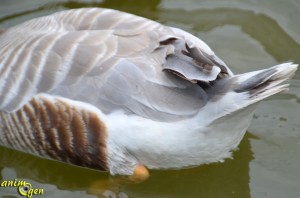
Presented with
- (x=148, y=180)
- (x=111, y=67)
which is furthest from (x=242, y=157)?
(x=111, y=67)

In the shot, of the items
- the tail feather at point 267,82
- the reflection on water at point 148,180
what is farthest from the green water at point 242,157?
the tail feather at point 267,82

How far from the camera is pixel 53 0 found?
5.54 meters

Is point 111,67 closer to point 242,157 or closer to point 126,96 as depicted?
point 126,96

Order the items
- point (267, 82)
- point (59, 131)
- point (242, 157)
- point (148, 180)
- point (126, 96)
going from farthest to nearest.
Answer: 1. point (242, 157)
2. point (148, 180)
3. point (59, 131)
4. point (126, 96)
5. point (267, 82)

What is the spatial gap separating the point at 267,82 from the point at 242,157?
0.96m

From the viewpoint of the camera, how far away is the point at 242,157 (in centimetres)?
412

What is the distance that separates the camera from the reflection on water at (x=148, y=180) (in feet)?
12.8

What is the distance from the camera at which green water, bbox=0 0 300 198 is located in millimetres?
3898

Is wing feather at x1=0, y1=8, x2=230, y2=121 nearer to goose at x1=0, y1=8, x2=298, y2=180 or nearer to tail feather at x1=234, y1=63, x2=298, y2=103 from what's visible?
goose at x1=0, y1=8, x2=298, y2=180

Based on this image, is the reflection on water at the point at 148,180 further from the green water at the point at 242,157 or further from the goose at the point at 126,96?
the goose at the point at 126,96

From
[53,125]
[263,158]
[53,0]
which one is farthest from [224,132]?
[53,0]

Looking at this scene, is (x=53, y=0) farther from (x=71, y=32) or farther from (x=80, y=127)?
(x=80, y=127)

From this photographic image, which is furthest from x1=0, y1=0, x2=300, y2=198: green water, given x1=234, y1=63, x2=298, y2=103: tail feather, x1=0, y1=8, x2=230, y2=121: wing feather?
x1=234, y1=63, x2=298, y2=103: tail feather

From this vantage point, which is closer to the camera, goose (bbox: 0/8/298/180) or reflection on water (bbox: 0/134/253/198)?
goose (bbox: 0/8/298/180)
